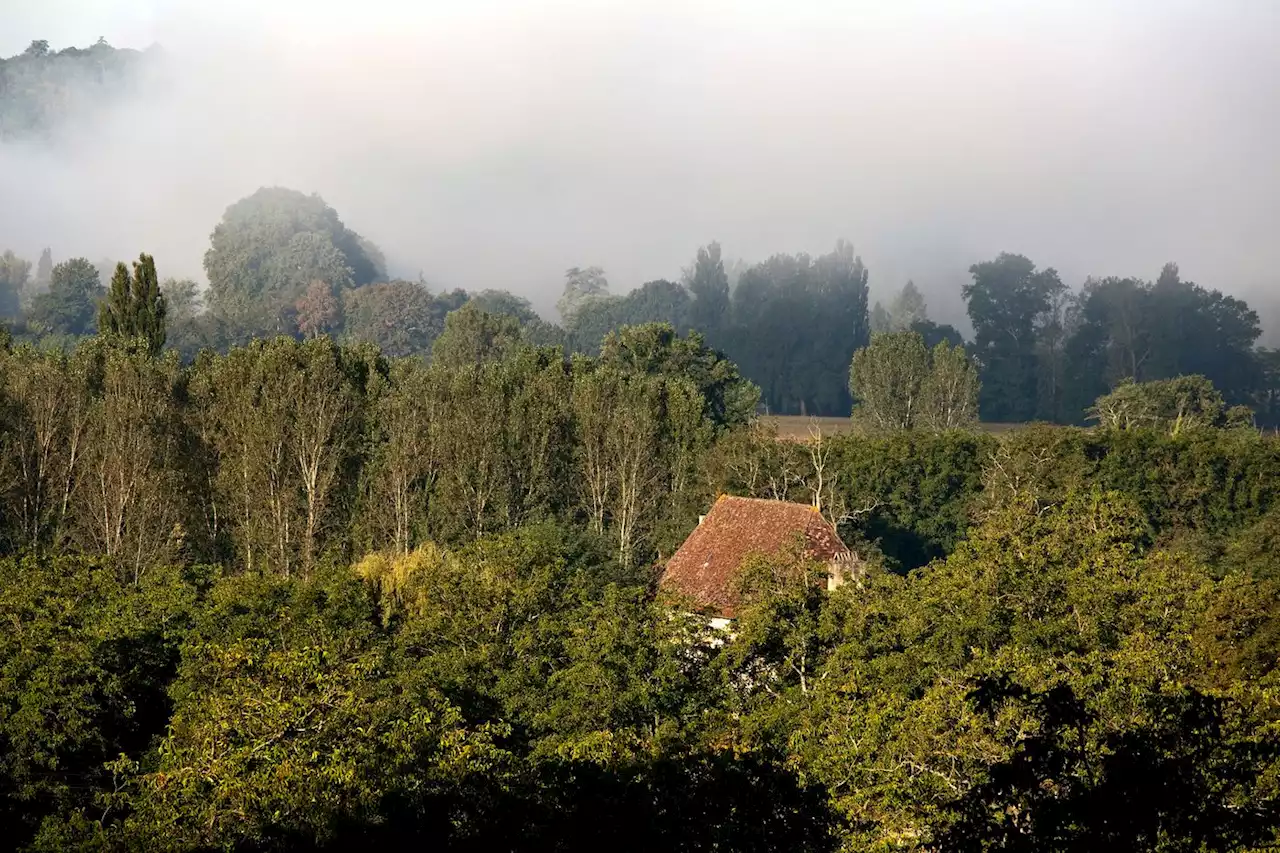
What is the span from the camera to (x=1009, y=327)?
461 ft

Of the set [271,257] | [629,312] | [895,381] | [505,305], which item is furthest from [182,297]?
[895,381]

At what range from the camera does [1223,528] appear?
2243 inches

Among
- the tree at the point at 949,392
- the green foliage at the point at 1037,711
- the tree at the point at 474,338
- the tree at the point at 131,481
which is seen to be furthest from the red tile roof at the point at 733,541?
the tree at the point at 474,338

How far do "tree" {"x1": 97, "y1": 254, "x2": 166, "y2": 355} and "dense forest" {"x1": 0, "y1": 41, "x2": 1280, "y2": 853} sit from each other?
17 cm

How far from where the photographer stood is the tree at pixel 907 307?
602 ft

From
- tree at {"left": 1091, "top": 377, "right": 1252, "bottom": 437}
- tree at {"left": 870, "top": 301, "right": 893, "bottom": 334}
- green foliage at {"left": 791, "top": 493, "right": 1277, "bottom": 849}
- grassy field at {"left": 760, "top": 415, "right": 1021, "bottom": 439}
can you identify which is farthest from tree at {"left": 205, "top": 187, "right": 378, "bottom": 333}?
green foliage at {"left": 791, "top": 493, "right": 1277, "bottom": 849}

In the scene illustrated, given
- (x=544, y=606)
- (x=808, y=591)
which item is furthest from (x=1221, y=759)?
(x=544, y=606)

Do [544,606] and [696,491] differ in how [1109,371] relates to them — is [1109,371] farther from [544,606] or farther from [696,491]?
[544,606]

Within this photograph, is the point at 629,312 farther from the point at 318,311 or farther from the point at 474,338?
the point at 474,338

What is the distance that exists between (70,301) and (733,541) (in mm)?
130073

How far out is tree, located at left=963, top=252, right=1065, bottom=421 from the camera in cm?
13550

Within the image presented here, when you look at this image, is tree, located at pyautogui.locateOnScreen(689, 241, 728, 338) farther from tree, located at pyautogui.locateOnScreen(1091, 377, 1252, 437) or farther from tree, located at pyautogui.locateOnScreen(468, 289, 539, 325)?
tree, located at pyautogui.locateOnScreen(1091, 377, 1252, 437)

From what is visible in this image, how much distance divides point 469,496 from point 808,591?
2467 cm

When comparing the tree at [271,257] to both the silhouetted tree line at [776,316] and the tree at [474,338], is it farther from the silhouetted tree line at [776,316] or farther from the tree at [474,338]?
the tree at [474,338]
